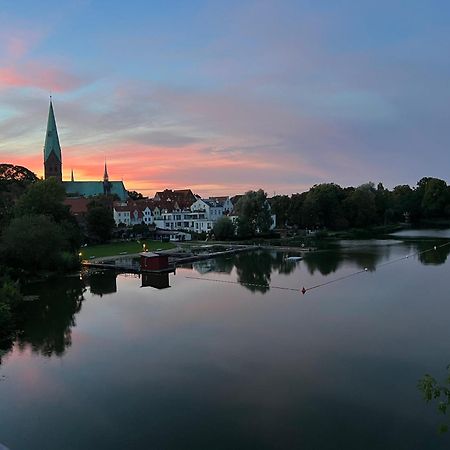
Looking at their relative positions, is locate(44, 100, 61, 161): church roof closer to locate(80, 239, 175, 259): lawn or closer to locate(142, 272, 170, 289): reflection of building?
locate(80, 239, 175, 259): lawn

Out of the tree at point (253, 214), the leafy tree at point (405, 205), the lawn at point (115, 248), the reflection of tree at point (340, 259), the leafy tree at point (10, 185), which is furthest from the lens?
the leafy tree at point (405, 205)

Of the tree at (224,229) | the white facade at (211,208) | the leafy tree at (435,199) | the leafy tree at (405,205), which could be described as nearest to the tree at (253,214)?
the tree at (224,229)

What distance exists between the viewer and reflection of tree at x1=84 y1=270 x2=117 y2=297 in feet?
79.2

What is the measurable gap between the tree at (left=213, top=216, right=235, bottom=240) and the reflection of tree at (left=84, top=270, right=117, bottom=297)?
789 inches

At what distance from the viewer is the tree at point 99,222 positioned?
1710 inches

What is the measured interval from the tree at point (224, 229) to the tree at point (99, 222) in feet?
36.2

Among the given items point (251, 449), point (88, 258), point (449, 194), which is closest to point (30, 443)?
point (251, 449)

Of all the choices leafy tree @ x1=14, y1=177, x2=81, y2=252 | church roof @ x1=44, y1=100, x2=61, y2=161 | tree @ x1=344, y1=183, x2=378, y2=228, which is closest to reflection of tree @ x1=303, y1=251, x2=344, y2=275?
leafy tree @ x1=14, y1=177, x2=81, y2=252

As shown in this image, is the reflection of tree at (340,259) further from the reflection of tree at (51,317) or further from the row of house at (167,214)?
the row of house at (167,214)

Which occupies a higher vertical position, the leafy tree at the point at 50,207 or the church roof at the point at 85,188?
the church roof at the point at 85,188

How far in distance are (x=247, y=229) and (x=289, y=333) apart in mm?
34496

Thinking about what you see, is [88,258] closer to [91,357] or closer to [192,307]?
[192,307]

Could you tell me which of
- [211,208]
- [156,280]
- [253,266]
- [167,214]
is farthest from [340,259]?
[167,214]

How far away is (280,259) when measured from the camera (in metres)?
35.6
